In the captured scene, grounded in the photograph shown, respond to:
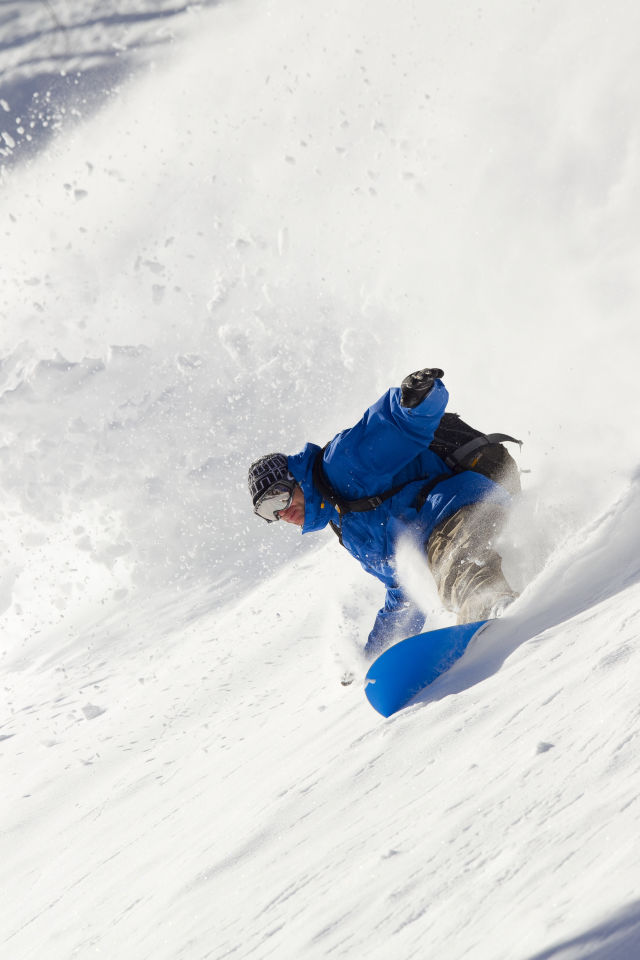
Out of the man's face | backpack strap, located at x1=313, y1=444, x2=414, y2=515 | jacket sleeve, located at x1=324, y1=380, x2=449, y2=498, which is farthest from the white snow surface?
the man's face

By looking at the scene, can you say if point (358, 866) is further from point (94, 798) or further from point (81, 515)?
point (81, 515)

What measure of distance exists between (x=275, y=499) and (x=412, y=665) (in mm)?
1201

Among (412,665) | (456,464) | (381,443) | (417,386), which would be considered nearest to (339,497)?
(381,443)

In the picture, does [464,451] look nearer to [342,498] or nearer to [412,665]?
[342,498]

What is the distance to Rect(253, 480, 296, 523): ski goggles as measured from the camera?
141 inches

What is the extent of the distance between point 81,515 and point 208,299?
15.5ft

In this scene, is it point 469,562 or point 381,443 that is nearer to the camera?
point 469,562

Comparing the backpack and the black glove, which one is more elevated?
the black glove

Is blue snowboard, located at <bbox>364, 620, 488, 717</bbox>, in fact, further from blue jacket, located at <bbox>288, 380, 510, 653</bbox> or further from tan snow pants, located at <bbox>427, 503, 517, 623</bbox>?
blue jacket, located at <bbox>288, 380, 510, 653</bbox>

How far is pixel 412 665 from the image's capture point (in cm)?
267

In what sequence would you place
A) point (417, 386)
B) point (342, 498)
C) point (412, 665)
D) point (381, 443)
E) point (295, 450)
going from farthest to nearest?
point (295, 450) → point (342, 498) → point (381, 443) → point (417, 386) → point (412, 665)

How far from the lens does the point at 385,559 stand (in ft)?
12.1

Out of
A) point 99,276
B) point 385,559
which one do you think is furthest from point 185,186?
point 385,559

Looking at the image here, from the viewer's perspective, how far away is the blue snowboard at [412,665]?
2.64 meters
